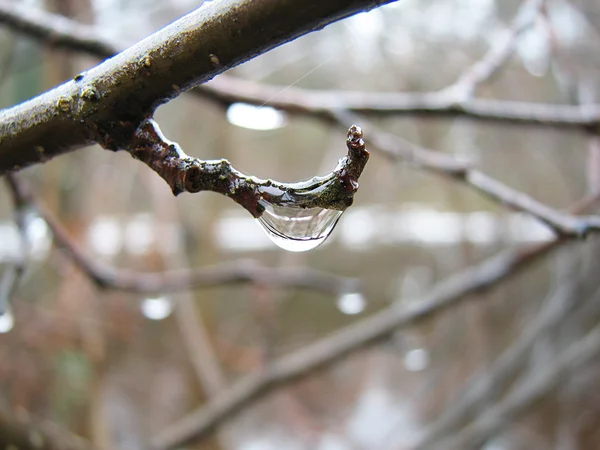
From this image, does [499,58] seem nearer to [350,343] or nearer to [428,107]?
[428,107]

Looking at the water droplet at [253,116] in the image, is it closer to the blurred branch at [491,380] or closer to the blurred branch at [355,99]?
the blurred branch at [355,99]

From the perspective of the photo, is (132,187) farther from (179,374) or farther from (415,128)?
(415,128)

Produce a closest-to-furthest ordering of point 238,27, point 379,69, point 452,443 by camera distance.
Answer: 1. point 238,27
2. point 452,443
3. point 379,69

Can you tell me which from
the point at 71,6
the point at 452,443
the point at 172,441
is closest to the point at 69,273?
the point at 71,6

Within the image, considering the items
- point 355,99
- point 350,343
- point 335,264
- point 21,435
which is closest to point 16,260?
point 21,435

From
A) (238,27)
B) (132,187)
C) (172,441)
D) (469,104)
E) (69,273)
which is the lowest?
(238,27)
